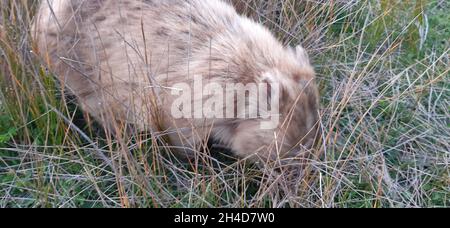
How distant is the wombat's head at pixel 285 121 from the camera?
308 centimetres

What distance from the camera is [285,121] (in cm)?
306

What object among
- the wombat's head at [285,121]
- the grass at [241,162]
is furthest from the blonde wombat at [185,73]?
the grass at [241,162]

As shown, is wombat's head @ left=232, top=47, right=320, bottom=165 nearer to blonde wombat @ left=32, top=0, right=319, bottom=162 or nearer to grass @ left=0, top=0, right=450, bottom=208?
blonde wombat @ left=32, top=0, right=319, bottom=162

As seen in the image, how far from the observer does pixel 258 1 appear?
412 centimetres

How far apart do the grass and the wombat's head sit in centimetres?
11

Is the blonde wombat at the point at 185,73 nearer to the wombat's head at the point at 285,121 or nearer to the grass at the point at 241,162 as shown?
the wombat's head at the point at 285,121

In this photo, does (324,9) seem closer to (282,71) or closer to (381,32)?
(381,32)

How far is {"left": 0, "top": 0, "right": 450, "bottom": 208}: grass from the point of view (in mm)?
3084

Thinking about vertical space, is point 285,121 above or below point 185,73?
below

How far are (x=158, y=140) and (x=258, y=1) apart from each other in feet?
4.54

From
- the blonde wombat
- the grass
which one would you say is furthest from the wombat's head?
the grass

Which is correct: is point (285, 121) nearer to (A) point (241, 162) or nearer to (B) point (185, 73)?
(A) point (241, 162)

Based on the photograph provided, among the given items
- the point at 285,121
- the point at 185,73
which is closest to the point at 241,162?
the point at 285,121

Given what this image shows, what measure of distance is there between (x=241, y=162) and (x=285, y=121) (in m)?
0.42
